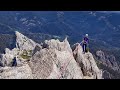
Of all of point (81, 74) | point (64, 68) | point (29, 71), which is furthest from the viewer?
point (81, 74)

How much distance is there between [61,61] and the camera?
12.6 meters

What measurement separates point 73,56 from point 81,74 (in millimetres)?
863

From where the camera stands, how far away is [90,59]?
16625mm
